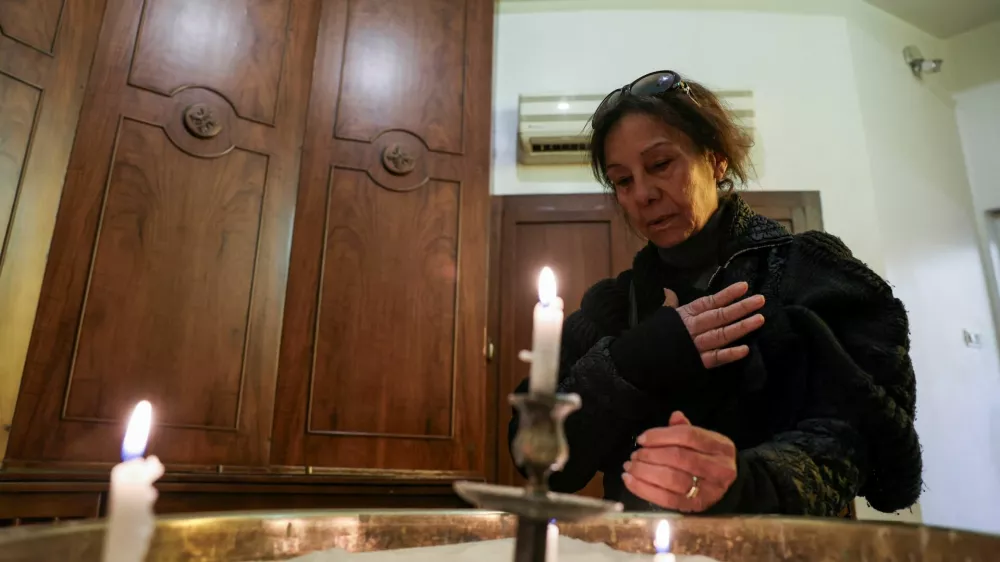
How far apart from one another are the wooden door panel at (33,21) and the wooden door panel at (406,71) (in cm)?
81

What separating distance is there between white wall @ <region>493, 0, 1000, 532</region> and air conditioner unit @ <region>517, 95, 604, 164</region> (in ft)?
0.24

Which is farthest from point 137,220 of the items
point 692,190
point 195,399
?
point 692,190

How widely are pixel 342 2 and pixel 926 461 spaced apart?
2993 millimetres

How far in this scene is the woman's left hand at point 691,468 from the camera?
1.81 ft

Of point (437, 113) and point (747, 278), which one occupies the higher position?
point (437, 113)

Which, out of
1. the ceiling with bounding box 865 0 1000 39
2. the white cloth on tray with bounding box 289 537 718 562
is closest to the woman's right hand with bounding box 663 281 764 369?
the white cloth on tray with bounding box 289 537 718 562

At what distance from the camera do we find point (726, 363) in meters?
0.71

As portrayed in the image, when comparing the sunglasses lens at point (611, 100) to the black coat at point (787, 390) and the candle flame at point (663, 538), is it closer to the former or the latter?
the black coat at point (787, 390)

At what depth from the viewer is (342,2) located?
2.29 meters

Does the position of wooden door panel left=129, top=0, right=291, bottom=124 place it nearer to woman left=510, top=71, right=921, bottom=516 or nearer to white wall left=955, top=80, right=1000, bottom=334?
woman left=510, top=71, right=921, bottom=516

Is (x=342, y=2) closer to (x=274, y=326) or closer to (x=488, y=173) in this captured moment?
(x=488, y=173)

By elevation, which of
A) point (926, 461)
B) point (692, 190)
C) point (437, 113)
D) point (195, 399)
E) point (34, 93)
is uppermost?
point (437, 113)

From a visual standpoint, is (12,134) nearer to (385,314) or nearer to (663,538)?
(385,314)

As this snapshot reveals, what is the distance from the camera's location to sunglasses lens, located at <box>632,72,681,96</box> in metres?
0.96
